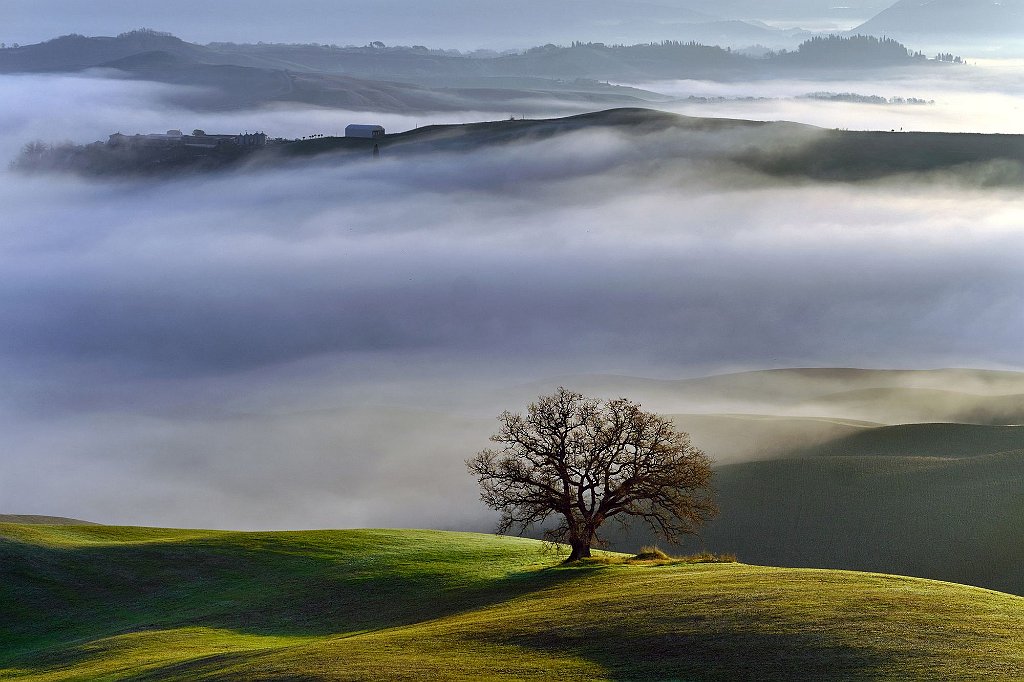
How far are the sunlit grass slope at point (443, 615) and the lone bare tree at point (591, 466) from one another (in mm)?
2959

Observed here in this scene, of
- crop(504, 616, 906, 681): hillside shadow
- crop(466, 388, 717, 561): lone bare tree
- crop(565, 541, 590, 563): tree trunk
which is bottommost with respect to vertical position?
crop(504, 616, 906, 681): hillside shadow

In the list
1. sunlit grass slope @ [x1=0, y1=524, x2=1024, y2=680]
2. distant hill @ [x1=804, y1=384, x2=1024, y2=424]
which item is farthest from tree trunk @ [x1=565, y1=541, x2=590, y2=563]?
distant hill @ [x1=804, y1=384, x2=1024, y2=424]

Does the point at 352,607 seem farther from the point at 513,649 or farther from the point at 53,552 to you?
A: the point at 53,552

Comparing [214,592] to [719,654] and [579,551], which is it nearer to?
[579,551]

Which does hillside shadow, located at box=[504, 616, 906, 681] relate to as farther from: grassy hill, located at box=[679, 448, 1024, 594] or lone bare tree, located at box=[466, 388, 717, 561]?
grassy hill, located at box=[679, 448, 1024, 594]

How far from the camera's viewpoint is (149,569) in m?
60.6

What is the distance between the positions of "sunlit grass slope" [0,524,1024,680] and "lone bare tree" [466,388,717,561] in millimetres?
2959

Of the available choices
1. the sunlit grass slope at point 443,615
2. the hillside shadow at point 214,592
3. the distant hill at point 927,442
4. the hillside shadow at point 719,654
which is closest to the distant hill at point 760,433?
the distant hill at point 927,442

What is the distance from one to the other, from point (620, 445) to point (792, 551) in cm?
4822

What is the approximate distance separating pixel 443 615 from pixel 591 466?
424 inches

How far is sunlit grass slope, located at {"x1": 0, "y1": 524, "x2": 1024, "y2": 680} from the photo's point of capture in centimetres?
3331

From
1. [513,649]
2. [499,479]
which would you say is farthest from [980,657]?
Result: [499,479]

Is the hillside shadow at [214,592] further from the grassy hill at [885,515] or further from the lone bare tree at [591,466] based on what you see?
the grassy hill at [885,515]

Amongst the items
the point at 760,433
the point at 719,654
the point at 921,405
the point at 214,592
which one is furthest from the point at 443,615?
the point at 921,405
